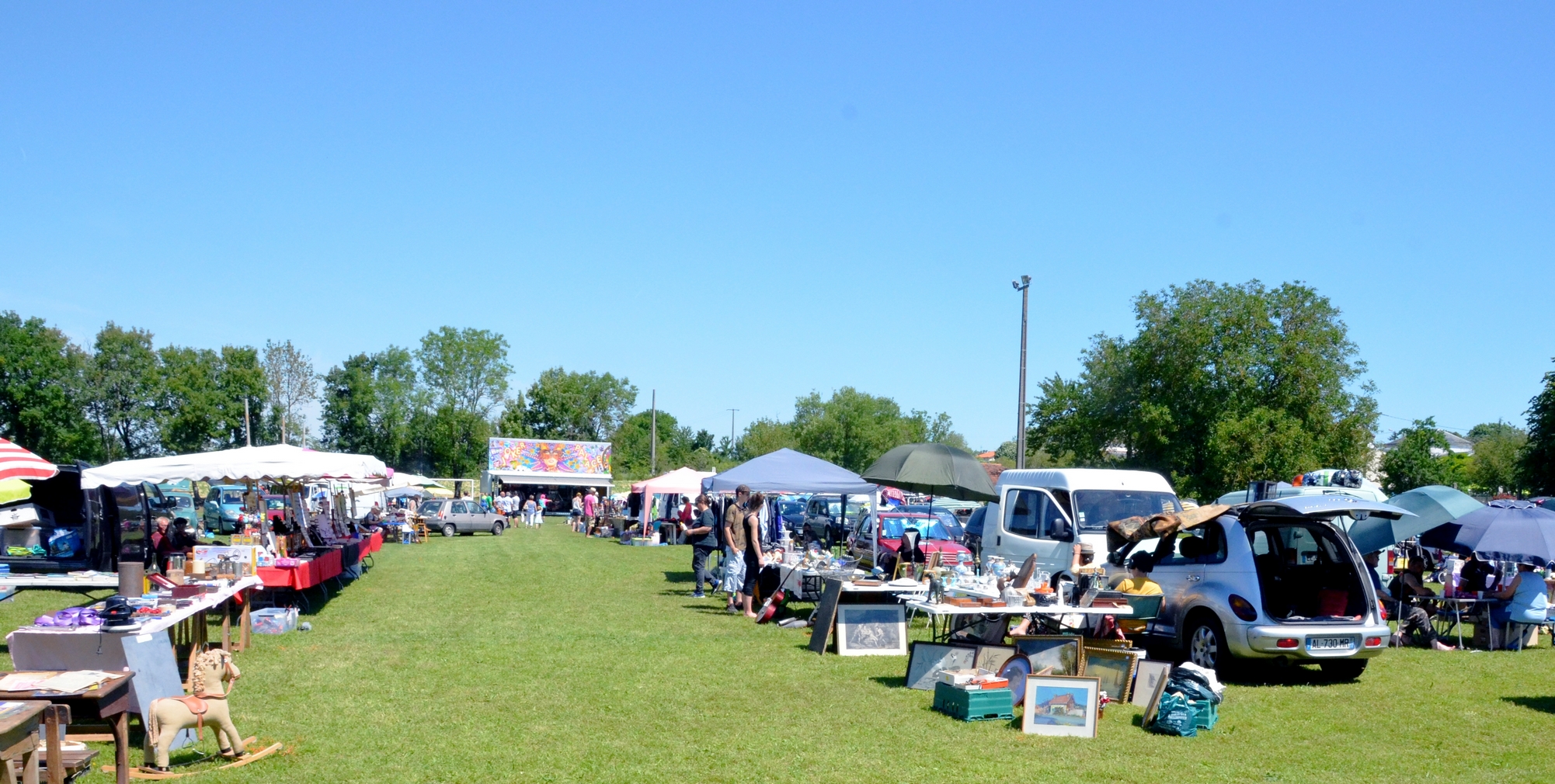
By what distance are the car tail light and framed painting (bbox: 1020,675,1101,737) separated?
263cm

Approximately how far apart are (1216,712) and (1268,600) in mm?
2107

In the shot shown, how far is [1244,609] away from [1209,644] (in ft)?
1.91

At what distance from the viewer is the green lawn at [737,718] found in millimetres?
6555

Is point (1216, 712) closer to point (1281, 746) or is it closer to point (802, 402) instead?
point (1281, 746)

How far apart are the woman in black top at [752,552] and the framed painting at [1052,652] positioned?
19.1 feet

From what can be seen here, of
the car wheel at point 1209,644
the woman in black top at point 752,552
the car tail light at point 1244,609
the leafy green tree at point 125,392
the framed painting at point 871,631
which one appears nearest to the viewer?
the car tail light at point 1244,609

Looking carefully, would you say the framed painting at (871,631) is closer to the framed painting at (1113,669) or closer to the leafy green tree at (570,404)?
the framed painting at (1113,669)

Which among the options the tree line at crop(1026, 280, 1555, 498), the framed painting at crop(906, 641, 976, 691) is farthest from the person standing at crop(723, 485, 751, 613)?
the tree line at crop(1026, 280, 1555, 498)

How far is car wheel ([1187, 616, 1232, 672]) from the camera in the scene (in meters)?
9.76

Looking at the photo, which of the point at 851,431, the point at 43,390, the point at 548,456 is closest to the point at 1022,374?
the point at 548,456

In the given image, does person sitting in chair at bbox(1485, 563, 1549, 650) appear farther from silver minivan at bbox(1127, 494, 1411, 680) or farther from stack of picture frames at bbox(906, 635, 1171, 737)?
stack of picture frames at bbox(906, 635, 1171, 737)

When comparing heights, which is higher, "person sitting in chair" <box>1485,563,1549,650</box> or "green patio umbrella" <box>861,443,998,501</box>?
"green patio umbrella" <box>861,443,998,501</box>

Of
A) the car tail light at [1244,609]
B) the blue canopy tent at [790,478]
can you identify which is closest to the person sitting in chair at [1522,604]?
the car tail light at [1244,609]

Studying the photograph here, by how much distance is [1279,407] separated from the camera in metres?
34.4
